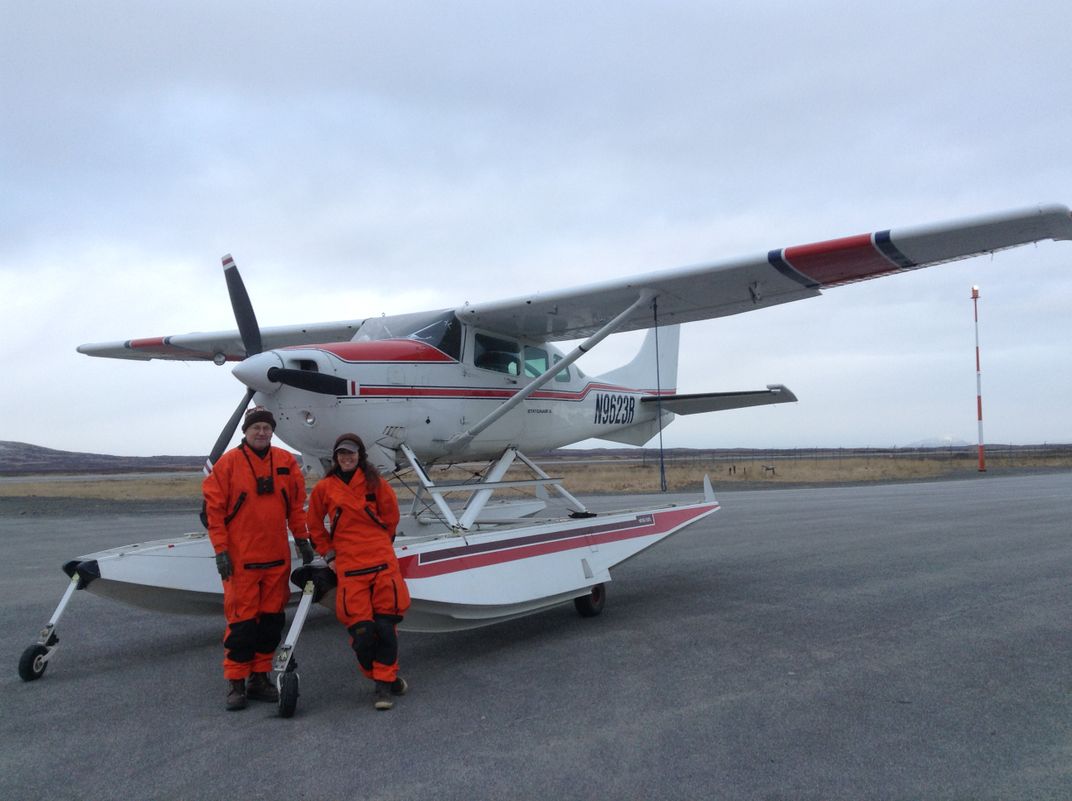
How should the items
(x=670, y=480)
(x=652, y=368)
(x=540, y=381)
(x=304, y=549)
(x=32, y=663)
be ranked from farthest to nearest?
A: 1. (x=670, y=480)
2. (x=652, y=368)
3. (x=540, y=381)
4. (x=32, y=663)
5. (x=304, y=549)

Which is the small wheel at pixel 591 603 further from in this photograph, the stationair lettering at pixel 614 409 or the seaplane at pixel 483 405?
the stationair lettering at pixel 614 409

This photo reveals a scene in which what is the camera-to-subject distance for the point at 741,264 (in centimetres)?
762

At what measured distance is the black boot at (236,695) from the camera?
15.6 feet

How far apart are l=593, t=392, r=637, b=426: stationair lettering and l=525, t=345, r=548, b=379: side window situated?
4.40ft

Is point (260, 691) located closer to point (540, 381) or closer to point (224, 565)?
point (224, 565)

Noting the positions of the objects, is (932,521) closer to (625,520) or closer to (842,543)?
(842,543)

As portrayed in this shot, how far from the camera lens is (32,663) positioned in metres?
5.40

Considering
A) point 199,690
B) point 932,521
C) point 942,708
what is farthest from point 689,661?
point 932,521

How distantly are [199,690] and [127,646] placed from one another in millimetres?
1827

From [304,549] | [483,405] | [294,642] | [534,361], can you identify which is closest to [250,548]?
[304,549]

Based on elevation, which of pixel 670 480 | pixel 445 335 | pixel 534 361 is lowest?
pixel 670 480

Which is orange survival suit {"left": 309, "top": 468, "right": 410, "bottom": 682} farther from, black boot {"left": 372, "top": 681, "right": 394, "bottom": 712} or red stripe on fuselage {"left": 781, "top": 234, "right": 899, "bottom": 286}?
red stripe on fuselage {"left": 781, "top": 234, "right": 899, "bottom": 286}

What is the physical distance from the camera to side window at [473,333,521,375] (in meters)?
8.39

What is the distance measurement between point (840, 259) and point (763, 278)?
2.59 feet
